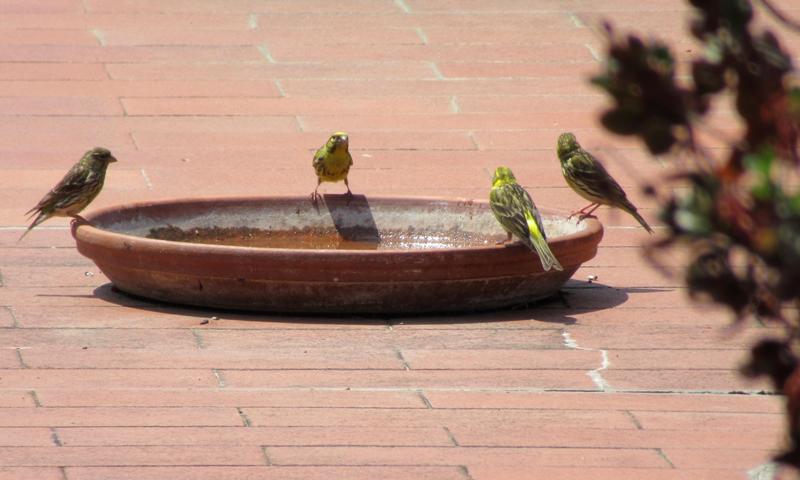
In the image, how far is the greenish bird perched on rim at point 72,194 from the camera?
687 centimetres

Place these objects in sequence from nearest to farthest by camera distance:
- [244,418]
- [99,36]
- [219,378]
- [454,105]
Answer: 1. [244,418]
2. [219,378]
3. [454,105]
4. [99,36]

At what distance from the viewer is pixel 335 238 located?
6980 millimetres

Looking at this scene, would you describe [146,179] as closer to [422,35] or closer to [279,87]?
[279,87]

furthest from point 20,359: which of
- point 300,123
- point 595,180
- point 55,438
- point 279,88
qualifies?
point 279,88

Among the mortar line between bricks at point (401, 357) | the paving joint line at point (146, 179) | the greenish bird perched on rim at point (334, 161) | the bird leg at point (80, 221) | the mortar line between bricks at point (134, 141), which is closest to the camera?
the mortar line between bricks at point (401, 357)

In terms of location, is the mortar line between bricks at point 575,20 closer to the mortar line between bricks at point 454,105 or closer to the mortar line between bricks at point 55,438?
the mortar line between bricks at point 454,105

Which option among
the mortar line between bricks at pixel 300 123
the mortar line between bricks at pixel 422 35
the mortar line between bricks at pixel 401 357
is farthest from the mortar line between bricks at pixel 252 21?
the mortar line between bricks at pixel 401 357

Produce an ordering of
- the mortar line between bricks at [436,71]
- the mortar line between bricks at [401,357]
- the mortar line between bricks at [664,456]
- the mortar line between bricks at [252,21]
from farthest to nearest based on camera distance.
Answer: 1. the mortar line between bricks at [252,21]
2. the mortar line between bricks at [436,71]
3. the mortar line between bricks at [401,357]
4. the mortar line between bricks at [664,456]

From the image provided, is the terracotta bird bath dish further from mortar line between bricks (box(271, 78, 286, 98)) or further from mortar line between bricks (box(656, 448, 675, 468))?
mortar line between bricks (box(271, 78, 286, 98))

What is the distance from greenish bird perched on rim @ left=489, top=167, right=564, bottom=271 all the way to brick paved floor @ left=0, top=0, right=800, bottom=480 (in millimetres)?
310

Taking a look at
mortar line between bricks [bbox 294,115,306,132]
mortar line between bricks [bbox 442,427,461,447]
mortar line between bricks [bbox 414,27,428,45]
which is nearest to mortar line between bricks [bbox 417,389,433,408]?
mortar line between bricks [bbox 442,427,461,447]

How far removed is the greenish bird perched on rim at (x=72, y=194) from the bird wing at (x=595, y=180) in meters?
2.22

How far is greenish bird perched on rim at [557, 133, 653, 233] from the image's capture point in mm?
7113

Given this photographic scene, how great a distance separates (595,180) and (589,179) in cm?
4
